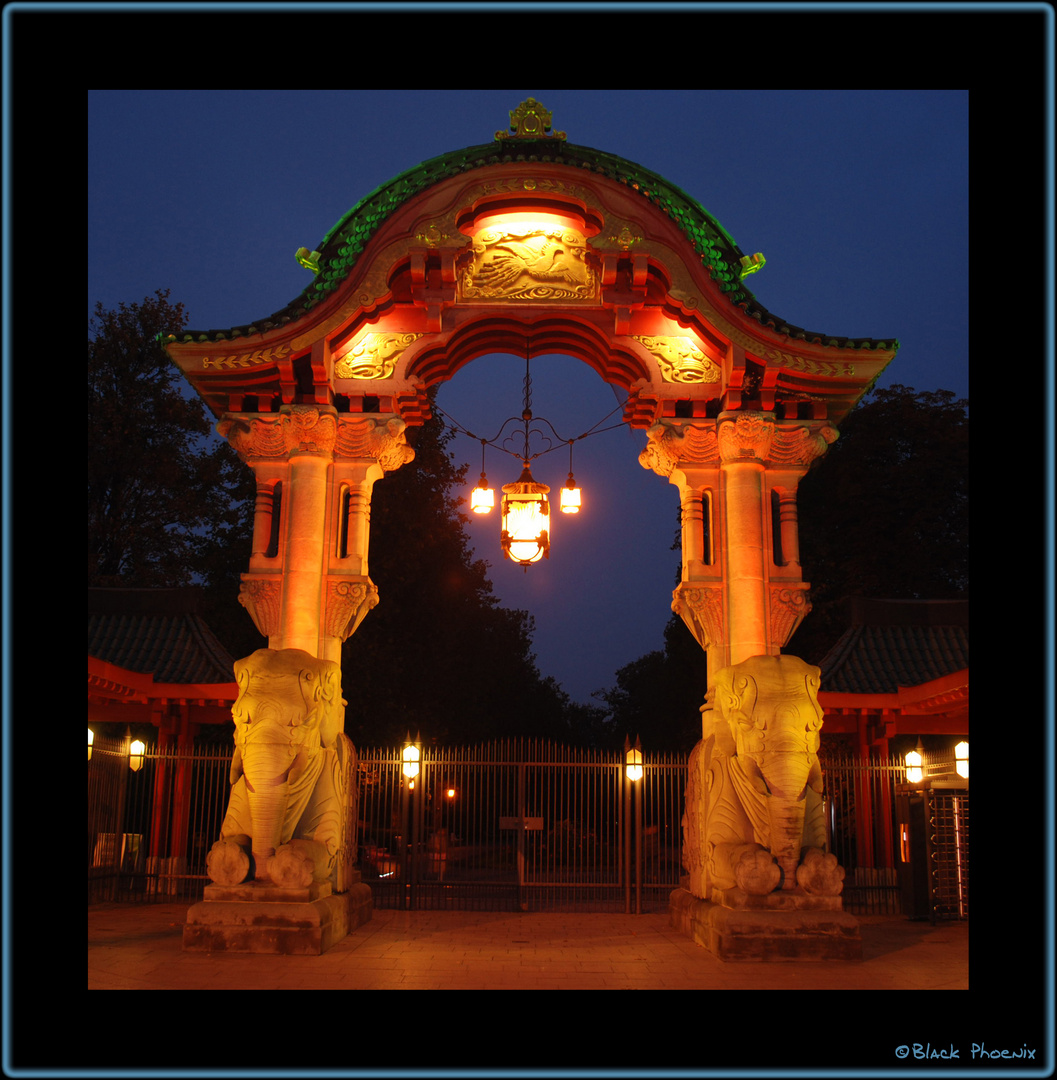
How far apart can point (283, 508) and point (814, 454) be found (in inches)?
237

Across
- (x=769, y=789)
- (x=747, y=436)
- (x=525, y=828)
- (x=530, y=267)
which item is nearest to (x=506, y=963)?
(x=769, y=789)

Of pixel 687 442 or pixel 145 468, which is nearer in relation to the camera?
pixel 687 442

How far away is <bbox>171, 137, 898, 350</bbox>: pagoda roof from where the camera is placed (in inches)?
428

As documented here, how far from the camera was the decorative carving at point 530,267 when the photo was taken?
11.7m

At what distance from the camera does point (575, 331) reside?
39.7ft

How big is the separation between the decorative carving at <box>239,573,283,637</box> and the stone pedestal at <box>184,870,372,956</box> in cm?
275

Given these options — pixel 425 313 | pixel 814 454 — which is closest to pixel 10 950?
pixel 425 313

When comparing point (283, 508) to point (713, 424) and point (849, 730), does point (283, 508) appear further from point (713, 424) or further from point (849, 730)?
point (849, 730)

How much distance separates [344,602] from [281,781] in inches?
89.9

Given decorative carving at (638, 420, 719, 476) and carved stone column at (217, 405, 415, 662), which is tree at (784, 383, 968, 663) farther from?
carved stone column at (217, 405, 415, 662)

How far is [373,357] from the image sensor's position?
11703 mm

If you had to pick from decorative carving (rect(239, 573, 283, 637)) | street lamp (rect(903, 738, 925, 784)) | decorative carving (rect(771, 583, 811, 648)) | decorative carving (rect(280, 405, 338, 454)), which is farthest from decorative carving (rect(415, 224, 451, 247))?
street lamp (rect(903, 738, 925, 784))

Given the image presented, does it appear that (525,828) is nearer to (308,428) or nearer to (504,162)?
(308,428)

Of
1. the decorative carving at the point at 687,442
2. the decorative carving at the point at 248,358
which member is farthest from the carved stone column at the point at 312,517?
the decorative carving at the point at 687,442
